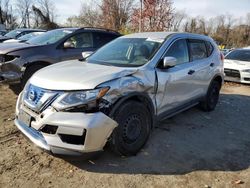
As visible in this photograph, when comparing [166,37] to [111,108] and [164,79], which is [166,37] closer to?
[164,79]

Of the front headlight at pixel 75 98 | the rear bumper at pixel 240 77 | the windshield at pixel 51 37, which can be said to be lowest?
the rear bumper at pixel 240 77

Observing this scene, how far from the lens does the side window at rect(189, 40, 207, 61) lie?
5.25 metres

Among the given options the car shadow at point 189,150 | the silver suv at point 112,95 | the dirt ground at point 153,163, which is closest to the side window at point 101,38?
the silver suv at point 112,95

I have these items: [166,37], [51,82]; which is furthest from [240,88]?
[51,82]

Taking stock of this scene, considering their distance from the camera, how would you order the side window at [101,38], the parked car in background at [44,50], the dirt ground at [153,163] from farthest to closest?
the side window at [101,38] < the parked car in background at [44,50] < the dirt ground at [153,163]

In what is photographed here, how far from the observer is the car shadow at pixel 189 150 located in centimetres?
365

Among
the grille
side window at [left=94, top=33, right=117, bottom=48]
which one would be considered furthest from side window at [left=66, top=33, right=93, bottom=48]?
the grille

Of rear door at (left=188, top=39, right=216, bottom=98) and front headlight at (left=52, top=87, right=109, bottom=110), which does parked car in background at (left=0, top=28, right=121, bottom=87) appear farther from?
front headlight at (left=52, top=87, right=109, bottom=110)

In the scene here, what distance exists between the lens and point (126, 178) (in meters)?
3.38

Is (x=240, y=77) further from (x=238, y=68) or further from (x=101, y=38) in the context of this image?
(x=101, y=38)

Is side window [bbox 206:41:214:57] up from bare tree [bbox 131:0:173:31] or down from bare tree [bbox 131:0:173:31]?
down

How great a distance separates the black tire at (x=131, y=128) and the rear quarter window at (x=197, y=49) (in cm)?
183

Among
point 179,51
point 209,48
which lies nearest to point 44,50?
point 179,51

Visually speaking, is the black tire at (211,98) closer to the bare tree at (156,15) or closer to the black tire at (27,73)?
the black tire at (27,73)
